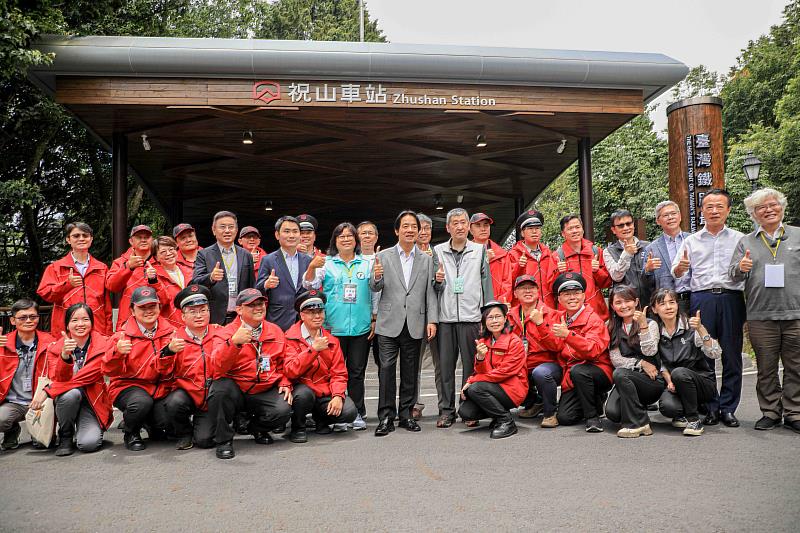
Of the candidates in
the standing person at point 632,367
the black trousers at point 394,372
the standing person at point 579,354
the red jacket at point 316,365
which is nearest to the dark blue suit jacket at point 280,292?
the red jacket at point 316,365

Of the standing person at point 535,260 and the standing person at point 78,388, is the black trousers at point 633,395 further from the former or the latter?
the standing person at point 78,388

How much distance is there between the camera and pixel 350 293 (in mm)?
5574

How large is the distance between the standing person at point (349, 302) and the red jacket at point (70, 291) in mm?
2303

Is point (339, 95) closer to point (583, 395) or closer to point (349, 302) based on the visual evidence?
point (349, 302)

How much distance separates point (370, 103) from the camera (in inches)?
349

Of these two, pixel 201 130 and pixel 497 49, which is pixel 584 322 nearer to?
pixel 497 49

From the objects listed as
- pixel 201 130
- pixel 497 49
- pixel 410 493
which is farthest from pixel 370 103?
pixel 410 493

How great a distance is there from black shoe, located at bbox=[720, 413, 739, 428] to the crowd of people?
0.01 meters

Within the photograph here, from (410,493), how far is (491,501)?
1.59 feet

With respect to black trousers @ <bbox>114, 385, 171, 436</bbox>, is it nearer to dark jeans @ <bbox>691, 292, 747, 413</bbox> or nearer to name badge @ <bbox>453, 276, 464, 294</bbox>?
name badge @ <bbox>453, 276, 464, 294</bbox>

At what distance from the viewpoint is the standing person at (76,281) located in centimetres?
609

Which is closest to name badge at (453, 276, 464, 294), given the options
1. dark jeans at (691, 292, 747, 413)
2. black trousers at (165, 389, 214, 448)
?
dark jeans at (691, 292, 747, 413)

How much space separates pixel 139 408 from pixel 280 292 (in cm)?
154

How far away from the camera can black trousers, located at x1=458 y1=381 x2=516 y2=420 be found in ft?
17.1
